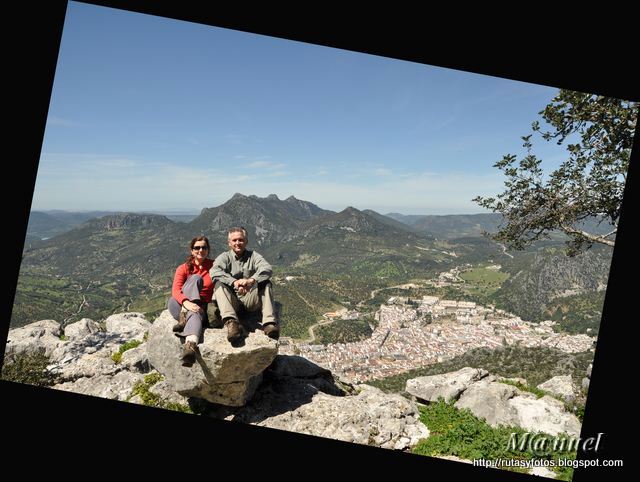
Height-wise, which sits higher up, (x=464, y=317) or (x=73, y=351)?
(x=73, y=351)

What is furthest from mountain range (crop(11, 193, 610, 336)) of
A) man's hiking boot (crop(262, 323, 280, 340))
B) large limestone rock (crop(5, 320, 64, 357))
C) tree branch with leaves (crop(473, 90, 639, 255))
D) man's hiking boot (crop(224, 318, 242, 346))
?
large limestone rock (crop(5, 320, 64, 357))

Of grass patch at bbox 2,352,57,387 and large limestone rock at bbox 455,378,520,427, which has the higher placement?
large limestone rock at bbox 455,378,520,427

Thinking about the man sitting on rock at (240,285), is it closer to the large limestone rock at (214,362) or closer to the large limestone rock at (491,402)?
the large limestone rock at (214,362)

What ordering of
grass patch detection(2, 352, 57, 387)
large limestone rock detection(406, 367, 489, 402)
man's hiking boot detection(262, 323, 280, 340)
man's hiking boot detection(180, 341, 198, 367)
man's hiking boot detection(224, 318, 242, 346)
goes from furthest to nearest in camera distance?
1. large limestone rock detection(406, 367, 489, 402)
2. grass patch detection(2, 352, 57, 387)
3. man's hiking boot detection(262, 323, 280, 340)
4. man's hiking boot detection(224, 318, 242, 346)
5. man's hiking boot detection(180, 341, 198, 367)

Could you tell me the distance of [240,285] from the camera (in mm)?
5406

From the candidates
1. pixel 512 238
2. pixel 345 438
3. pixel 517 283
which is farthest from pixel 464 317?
pixel 345 438

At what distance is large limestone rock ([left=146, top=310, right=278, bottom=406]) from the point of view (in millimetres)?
5559

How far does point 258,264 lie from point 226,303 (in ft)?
3.02

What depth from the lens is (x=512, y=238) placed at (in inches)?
431

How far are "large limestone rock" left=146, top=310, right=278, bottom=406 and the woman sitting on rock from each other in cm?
25

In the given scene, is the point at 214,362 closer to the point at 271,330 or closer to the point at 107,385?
the point at 271,330

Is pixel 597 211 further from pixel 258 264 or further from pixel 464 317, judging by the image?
pixel 464 317

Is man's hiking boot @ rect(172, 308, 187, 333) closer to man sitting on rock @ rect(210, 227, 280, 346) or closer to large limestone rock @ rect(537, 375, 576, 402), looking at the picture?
man sitting on rock @ rect(210, 227, 280, 346)

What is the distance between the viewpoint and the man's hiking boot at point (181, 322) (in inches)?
224
